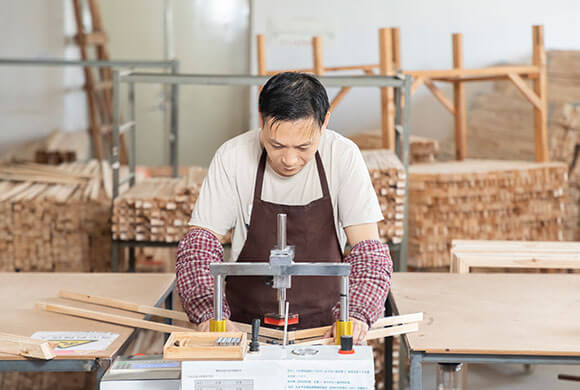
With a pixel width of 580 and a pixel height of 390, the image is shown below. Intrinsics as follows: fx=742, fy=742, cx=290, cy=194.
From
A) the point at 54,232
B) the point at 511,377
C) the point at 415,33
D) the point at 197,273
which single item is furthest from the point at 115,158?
the point at 415,33

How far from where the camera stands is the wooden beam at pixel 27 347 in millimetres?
1986

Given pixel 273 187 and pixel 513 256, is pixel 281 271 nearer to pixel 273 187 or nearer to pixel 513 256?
pixel 273 187

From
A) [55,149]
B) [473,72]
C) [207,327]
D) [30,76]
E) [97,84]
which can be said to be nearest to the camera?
[207,327]

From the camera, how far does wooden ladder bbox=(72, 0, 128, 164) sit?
803 centimetres

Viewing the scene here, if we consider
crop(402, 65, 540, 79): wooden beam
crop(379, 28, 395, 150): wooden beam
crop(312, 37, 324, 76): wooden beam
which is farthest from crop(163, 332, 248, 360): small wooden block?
crop(312, 37, 324, 76): wooden beam

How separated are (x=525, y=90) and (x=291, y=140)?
3.89 metres

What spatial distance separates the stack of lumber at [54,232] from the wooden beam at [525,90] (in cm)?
305

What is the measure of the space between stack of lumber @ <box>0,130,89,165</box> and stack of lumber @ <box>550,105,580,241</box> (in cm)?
444

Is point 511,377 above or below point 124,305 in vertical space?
below

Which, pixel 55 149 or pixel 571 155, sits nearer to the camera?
pixel 571 155

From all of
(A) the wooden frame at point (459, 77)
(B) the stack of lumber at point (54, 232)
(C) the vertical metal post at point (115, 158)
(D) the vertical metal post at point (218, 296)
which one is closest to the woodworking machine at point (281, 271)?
(D) the vertical metal post at point (218, 296)

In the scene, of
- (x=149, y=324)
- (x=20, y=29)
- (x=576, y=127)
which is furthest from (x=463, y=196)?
(x=20, y=29)

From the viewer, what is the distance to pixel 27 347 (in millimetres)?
1998

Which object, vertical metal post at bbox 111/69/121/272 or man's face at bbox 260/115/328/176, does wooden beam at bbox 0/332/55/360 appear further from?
vertical metal post at bbox 111/69/121/272
